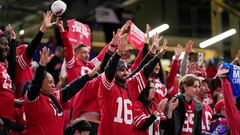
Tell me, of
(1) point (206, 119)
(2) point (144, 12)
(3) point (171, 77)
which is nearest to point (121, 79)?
(1) point (206, 119)

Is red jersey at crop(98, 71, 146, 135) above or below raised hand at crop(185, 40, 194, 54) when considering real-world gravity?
below

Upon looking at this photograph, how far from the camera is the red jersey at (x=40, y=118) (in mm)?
6602

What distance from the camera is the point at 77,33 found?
9.87 m

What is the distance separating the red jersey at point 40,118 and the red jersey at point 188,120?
2088 millimetres

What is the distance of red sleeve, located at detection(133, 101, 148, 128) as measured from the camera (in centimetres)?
746

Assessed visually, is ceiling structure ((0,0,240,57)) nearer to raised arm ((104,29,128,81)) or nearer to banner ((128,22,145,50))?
banner ((128,22,145,50))

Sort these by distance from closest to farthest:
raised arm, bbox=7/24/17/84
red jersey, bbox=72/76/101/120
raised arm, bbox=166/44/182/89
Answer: raised arm, bbox=7/24/17/84 → red jersey, bbox=72/76/101/120 → raised arm, bbox=166/44/182/89

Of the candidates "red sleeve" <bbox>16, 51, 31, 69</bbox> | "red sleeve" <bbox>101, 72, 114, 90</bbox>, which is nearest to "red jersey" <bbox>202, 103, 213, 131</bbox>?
"red sleeve" <bbox>101, 72, 114, 90</bbox>

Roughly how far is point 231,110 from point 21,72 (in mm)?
2486

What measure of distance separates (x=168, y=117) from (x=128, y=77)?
0.67m

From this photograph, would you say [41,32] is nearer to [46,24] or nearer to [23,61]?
[46,24]

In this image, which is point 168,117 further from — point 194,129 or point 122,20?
point 122,20

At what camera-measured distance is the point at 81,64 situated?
8.83 m

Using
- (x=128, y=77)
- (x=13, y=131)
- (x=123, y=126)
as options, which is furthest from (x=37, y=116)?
(x=128, y=77)
